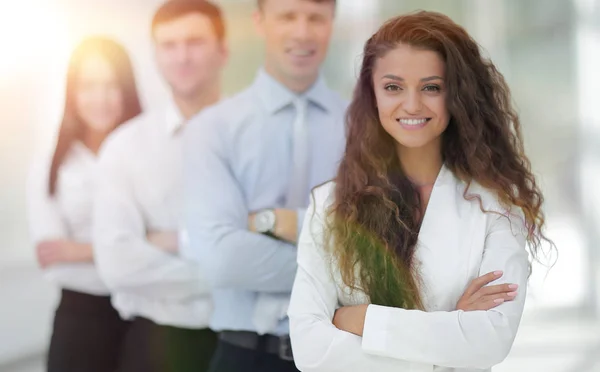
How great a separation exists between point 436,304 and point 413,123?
443 mm

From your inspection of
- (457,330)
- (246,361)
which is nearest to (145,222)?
(246,361)

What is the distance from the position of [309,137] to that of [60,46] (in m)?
0.88

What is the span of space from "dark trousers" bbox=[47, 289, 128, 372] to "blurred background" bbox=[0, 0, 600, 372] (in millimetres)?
52

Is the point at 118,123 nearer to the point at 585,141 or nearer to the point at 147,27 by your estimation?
the point at 147,27

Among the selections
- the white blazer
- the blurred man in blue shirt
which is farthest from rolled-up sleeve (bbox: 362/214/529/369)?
the blurred man in blue shirt

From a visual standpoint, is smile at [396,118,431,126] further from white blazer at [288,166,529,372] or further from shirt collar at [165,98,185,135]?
shirt collar at [165,98,185,135]

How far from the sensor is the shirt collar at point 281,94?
2.36m

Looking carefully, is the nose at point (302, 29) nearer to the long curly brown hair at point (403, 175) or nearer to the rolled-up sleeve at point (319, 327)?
the long curly brown hair at point (403, 175)

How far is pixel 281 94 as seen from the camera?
2359mm

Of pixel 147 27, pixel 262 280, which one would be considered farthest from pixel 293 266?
pixel 147 27

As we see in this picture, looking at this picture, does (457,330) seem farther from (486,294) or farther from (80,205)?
(80,205)

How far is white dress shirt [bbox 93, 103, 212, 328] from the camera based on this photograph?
2.38m

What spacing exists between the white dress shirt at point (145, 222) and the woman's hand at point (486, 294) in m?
0.97

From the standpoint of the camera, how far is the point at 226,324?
234cm
